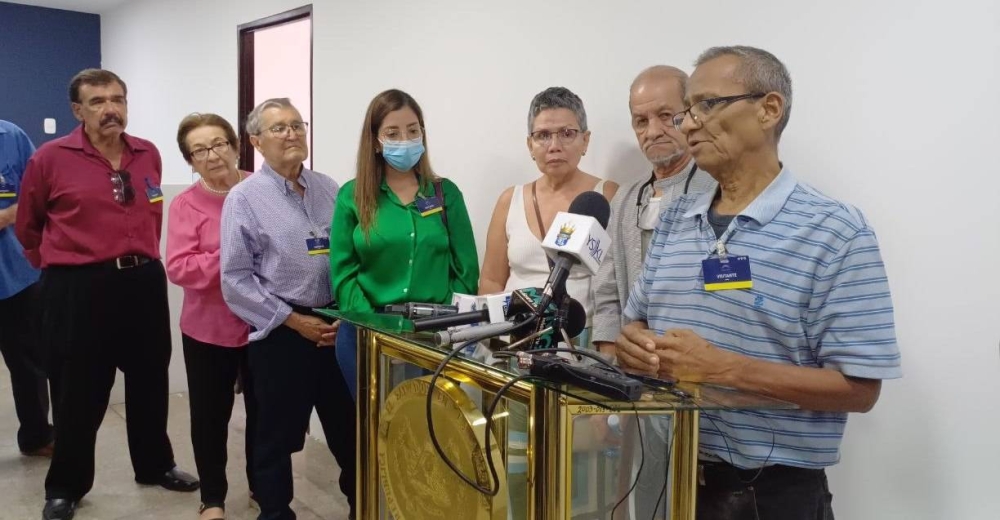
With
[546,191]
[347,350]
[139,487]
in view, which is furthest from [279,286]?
[139,487]

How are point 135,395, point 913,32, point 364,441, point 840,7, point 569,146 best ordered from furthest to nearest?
point 135,395, point 569,146, point 840,7, point 913,32, point 364,441

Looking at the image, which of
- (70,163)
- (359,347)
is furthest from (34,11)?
(359,347)

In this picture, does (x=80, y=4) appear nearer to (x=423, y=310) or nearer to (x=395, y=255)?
(x=395, y=255)

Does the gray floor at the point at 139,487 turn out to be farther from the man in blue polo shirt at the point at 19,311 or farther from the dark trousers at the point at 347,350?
the dark trousers at the point at 347,350

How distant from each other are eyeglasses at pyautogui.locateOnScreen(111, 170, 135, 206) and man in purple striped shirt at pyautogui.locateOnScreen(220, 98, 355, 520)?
0.65 meters

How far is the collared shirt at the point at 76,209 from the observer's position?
3084mm

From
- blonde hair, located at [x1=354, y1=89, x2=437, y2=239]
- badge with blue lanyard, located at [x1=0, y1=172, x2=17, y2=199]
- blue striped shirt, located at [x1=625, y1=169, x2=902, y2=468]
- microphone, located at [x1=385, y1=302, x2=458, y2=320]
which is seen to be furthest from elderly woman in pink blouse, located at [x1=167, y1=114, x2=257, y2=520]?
blue striped shirt, located at [x1=625, y1=169, x2=902, y2=468]

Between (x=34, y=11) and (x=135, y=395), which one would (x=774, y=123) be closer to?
(x=135, y=395)

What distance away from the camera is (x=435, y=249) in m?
2.55

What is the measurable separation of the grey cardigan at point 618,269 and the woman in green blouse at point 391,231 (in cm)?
58

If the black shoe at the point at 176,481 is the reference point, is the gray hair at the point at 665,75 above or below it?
above

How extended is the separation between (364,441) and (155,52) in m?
6.09

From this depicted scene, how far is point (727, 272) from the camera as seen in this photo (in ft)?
4.59

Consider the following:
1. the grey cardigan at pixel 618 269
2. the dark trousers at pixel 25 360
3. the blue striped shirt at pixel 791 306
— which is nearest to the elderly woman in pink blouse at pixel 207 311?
the dark trousers at pixel 25 360
